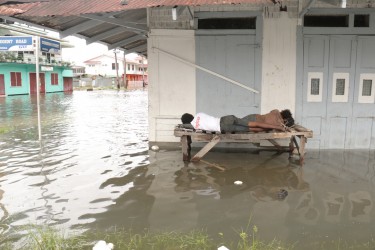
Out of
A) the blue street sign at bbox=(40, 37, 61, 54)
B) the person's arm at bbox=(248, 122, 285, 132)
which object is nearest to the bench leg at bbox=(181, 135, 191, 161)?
the person's arm at bbox=(248, 122, 285, 132)

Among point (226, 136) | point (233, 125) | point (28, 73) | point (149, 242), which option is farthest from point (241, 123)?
point (28, 73)

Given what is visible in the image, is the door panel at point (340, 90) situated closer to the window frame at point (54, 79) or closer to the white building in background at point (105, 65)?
the window frame at point (54, 79)

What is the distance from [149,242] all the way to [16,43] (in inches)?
246

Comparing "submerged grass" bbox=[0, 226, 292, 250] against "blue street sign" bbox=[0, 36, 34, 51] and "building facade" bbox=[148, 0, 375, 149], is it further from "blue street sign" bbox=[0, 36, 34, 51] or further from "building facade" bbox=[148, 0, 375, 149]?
"blue street sign" bbox=[0, 36, 34, 51]

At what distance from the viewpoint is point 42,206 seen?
4.77 m

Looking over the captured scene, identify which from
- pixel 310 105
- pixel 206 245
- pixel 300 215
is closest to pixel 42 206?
pixel 206 245

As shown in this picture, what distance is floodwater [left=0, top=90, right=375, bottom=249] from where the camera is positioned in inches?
165

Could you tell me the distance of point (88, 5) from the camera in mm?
6402

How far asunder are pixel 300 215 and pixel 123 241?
2250 mm

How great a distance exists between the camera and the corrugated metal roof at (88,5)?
19.0 feet

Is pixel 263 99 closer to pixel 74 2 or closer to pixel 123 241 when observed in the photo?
pixel 74 2

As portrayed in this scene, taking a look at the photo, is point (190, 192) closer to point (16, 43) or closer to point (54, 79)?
point (16, 43)

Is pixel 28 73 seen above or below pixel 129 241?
above

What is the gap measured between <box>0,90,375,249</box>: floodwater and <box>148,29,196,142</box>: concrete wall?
771 mm
